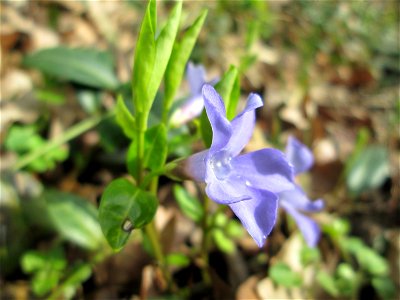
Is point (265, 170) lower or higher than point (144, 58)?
lower

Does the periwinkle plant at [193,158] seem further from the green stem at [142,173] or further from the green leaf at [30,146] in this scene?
the green leaf at [30,146]

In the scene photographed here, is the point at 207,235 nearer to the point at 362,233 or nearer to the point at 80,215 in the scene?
the point at 80,215

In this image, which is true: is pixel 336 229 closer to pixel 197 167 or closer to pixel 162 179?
pixel 162 179

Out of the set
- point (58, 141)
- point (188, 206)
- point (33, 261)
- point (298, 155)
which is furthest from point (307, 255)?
point (58, 141)

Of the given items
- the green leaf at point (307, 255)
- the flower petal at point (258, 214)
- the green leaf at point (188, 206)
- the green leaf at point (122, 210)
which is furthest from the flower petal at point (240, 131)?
the green leaf at point (307, 255)

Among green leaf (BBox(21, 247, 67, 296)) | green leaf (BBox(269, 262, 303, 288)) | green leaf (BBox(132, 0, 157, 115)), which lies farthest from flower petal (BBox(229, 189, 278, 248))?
green leaf (BBox(21, 247, 67, 296))

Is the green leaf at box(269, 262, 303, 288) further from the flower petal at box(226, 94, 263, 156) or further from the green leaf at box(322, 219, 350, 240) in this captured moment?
the flower petal at box(226, 94, 263, 156)
